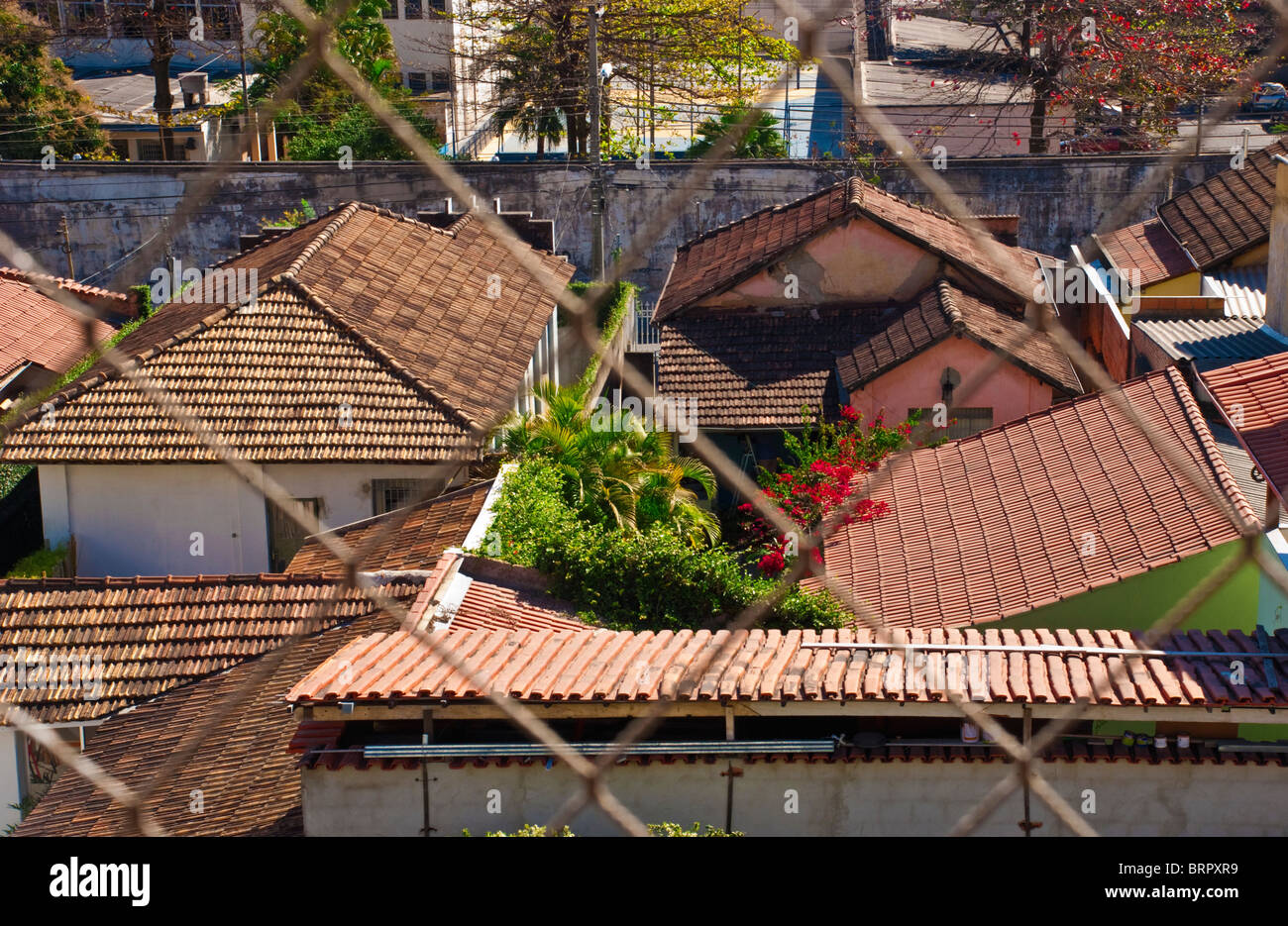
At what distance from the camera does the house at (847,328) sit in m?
10.1

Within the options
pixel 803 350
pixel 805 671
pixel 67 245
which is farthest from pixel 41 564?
pixel 67 245

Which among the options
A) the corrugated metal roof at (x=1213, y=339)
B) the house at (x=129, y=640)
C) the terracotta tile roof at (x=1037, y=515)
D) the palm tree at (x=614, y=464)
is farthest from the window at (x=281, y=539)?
the corrugated metal roof at (x=1213, y=339)

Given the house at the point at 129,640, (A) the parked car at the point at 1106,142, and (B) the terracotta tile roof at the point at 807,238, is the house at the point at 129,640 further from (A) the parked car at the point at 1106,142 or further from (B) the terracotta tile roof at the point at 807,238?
(A) the parked car at the point at 1106,142

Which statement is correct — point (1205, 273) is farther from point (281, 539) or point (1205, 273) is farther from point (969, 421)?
point (281, 539)

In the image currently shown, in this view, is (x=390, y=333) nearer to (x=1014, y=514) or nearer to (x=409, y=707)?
(x=1014, y=514)

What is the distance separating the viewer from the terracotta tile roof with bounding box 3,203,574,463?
8711mm

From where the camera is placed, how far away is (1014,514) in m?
7.41

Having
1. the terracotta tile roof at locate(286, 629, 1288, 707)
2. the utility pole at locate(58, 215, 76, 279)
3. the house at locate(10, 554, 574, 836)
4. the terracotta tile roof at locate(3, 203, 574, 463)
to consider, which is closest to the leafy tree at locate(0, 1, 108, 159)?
the utility pole at locate(58, 215, 76, 279)

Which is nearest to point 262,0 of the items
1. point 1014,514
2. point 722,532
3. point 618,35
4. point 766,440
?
point 1014,514

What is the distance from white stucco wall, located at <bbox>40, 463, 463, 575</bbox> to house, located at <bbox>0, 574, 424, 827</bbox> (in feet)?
6.23

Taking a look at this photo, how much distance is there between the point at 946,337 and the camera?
998cm

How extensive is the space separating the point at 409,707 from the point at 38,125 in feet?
47.9

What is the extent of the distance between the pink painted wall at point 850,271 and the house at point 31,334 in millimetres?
5376

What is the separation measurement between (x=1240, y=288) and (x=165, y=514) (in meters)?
8.44
